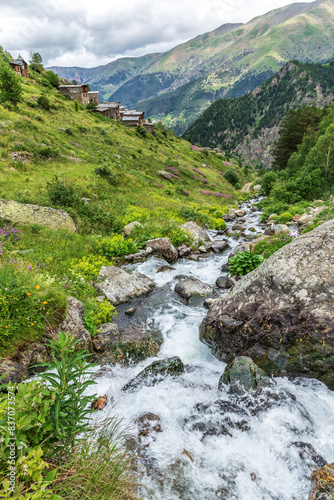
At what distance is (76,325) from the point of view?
8.22 meters

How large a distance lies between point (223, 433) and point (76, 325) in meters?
5.41

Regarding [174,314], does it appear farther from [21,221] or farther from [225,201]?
[225,201]

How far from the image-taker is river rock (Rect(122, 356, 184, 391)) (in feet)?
23.6

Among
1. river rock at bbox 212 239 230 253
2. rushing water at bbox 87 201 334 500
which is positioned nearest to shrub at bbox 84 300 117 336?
rushing water at bbox 87 201 334 500

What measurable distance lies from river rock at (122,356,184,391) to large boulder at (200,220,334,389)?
1640 mm

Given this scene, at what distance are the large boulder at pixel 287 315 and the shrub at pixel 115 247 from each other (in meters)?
8.21

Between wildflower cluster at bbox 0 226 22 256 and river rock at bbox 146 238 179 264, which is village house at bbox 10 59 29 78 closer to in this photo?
wildflower cluster at bbox 0 226 22 256

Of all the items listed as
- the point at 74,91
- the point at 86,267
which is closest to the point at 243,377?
the point at 86,267

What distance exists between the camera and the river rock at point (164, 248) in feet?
54.6

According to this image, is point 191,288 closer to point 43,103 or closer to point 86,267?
point 86,267

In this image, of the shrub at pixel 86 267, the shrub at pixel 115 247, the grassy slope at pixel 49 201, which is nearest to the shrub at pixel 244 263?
the shrub at pixel 115 247

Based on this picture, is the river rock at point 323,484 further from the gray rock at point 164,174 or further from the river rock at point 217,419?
the gray rock at point 164,174

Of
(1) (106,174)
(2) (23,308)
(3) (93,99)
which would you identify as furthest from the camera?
(3) (93,99)

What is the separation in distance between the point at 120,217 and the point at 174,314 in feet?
34.7
